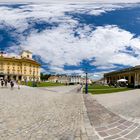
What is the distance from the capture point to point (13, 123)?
31.6ft

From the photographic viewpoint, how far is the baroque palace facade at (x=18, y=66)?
126 m

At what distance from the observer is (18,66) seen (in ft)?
427

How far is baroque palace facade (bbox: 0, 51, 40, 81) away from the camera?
413ft

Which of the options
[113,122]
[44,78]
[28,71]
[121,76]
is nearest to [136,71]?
[121,76]

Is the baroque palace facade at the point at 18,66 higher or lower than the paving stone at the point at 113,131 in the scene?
higher

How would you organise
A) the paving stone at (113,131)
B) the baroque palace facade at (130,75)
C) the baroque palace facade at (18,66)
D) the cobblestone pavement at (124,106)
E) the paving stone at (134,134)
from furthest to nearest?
1. the baroque palace facade at (18,66)
2. the baroque palace facade at (130,75)
3. the cobblestone pavement at (124,106)
4. the paving stone at (113,131)
5. the paving stone at (134,134)

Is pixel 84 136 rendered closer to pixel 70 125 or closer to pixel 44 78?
pixel 70 125

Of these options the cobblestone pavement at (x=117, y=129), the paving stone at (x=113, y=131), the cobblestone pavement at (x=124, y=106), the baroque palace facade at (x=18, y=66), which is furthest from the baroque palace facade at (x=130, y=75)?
the paving stone at (x=113, y=131)

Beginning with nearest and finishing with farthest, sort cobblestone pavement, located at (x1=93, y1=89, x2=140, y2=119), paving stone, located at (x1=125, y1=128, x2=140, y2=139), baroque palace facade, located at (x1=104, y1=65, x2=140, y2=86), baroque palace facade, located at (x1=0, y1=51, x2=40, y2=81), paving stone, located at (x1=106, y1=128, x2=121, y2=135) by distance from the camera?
1. paving stone, located at (x1=125, y1=128, x2=140, y2=139)
2. paving stone, located at (x1=106, y1=128, x2=121, y2=135)
3. cobblestone pavement, located at (x1=93, y1=89, x2=140, y2=119)
4. baroque palace facade, located at (x1=104, y1=65, x2=140, y2=86)
5. baroque palace facade, located at (x1=0, y1=51, x2=40, y2=81)

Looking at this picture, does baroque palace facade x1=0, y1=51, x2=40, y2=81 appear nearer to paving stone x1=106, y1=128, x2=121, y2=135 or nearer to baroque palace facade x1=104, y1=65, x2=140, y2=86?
baroque palace facade x1=104, y1=65, x2=140, y2=86

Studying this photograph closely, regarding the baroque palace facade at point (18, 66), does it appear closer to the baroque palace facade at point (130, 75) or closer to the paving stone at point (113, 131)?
the baroque palace facade at point (130, 75)

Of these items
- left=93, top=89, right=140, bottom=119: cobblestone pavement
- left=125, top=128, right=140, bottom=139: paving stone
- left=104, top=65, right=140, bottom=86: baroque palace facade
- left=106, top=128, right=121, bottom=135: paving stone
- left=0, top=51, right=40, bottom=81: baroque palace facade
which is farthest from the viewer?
left=0, top=51, right=40, bottom=81: baroque palace facade

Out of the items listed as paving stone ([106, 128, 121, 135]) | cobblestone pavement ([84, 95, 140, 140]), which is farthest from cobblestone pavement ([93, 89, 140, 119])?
paving stone ([106, 128, 121, 135])

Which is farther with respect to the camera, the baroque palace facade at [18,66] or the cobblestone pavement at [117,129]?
the baroque palace facade at [18,66]
